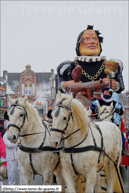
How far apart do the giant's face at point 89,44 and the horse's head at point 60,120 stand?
286 inches

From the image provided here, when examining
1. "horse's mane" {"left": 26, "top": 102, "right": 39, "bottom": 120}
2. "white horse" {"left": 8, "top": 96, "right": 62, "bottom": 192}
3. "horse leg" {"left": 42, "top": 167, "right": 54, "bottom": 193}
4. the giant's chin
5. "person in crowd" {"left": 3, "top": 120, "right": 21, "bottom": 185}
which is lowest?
"person in crowd" {"left": 3, "top": 120, "right": 21, "bottom": 185}

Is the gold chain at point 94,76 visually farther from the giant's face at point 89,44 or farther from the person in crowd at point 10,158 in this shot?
the person in crowd at point 10,158

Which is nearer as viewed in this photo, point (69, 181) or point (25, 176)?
point (69, 181)

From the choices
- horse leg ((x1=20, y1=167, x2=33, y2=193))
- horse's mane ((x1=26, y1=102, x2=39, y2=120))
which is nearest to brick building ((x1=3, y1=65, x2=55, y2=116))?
horse's mane ((x1=26, y1=102, x2=39, y2=120))

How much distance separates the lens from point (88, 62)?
476 inches

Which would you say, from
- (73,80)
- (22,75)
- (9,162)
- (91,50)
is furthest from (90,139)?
(22,75)

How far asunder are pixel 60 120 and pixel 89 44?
25.5 ft

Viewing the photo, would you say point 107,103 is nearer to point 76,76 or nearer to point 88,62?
point 76,76

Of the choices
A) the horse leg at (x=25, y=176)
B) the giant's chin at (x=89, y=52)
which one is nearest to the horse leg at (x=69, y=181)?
the horse leg at (x=25, y=176)

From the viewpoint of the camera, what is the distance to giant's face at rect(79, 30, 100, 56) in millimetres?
12211

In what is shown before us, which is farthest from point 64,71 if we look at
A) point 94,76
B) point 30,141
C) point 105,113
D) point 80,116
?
point 80,116

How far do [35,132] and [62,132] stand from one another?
4.08 feet

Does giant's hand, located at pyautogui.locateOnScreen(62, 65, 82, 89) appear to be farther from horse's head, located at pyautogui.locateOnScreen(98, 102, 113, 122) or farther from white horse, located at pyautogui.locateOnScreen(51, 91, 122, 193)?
white horse, located at pyautogui.locateOnScreen(51, 91, 122, 193)

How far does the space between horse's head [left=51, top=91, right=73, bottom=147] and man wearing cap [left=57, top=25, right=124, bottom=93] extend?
22.5 ft
